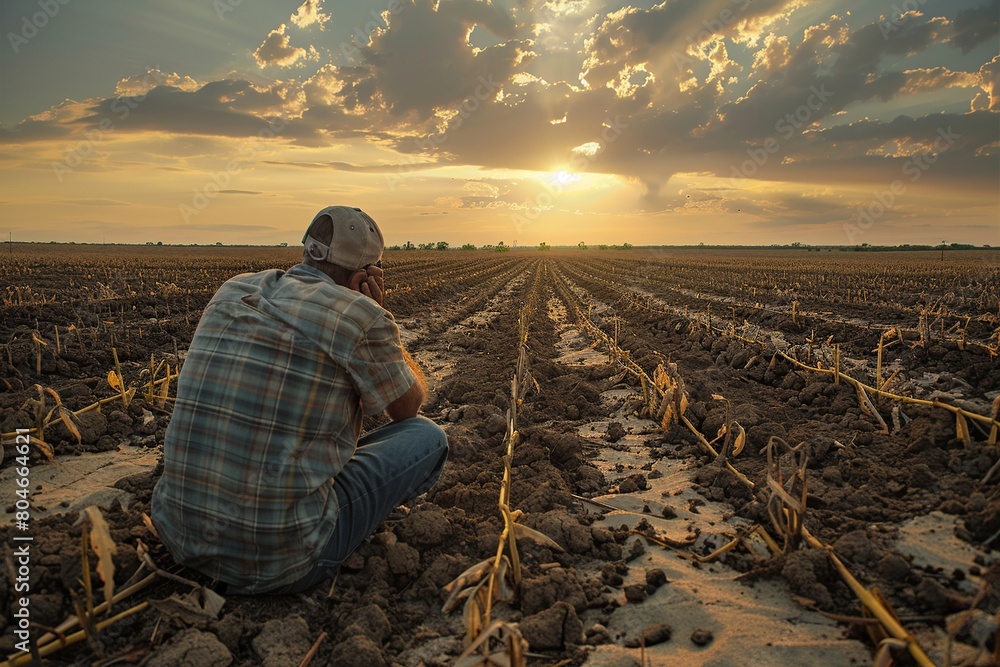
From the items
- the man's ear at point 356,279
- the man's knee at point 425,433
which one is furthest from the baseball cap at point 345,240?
the man's knee at point 425,433

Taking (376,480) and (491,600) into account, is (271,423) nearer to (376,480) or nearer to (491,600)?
(376,480)

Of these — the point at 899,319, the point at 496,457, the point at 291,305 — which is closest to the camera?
the point at 291,305

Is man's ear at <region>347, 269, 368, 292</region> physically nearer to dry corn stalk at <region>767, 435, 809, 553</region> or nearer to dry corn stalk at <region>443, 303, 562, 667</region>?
dry corn stalk at <region>443, 303, 562, 667</region>

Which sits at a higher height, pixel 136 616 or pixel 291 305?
pixel 291 305

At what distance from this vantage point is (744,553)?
2.63 meters

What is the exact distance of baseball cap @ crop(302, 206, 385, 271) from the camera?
2342 mm

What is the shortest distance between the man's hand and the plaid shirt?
0.23 meters

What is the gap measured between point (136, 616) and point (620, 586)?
1.90 metres

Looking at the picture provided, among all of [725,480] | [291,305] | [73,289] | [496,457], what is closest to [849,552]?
[725,480]

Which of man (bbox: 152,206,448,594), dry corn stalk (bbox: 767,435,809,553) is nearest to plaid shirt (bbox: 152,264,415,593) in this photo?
man (bbox: 152,206,448,594)

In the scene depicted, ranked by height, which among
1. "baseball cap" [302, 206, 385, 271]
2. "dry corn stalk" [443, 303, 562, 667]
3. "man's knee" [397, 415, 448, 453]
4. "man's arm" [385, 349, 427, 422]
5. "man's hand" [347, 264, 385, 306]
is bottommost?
"dry corn stalk" [443, 303, 562, 667]

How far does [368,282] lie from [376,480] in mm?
851

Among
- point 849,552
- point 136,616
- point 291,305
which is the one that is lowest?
point 136,616

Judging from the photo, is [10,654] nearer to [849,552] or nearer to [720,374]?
[849,552]
